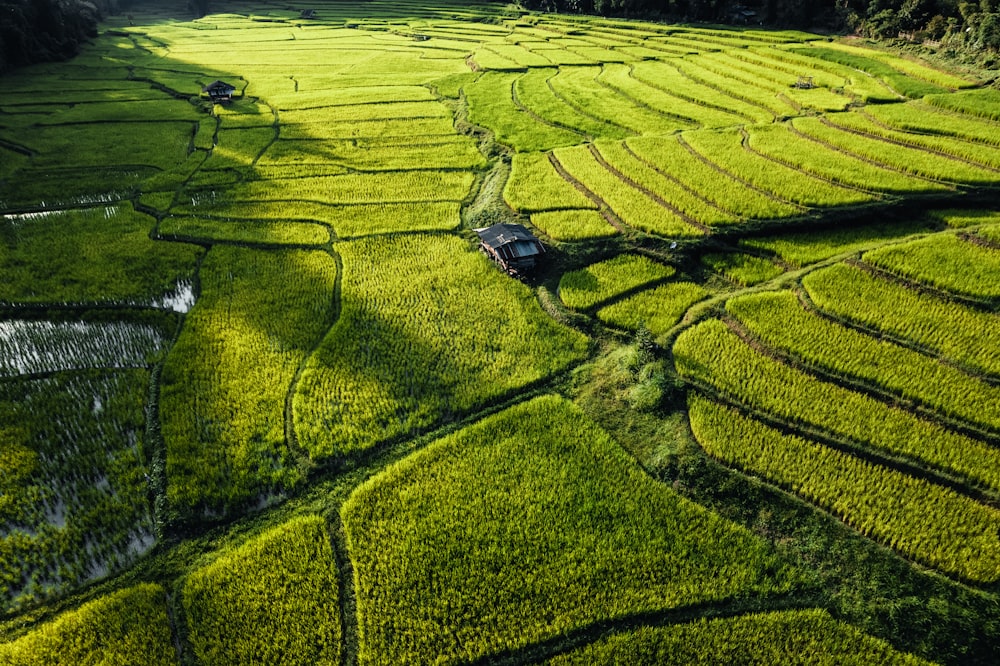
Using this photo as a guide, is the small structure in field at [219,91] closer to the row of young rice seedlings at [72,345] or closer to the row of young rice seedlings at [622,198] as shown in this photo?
the row of young rice seedlings at [622,198]

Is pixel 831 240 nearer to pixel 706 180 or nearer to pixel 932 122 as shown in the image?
pixel 706 180

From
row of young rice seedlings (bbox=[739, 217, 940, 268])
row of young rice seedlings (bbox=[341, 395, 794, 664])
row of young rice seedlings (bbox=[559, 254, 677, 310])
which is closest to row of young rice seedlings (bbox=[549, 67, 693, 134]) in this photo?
row of young rice seedlings (bbox=[739, 217, 940, 268])

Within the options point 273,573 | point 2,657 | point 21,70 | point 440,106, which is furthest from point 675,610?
point 21,70

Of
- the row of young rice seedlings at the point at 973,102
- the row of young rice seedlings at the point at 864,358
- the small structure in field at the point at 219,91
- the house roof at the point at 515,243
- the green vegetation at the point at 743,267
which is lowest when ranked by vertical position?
the row of young rice seedlings at the point at 864,358

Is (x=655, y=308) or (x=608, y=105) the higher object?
(x=608, y=105)

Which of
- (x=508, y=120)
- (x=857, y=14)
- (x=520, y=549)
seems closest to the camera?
(x=520, y=549)

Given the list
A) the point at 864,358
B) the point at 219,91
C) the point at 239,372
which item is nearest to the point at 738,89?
the point at 864,358

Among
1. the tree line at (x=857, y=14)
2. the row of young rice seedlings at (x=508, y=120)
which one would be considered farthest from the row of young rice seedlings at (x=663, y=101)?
the tree line at (x=857, y=14)
